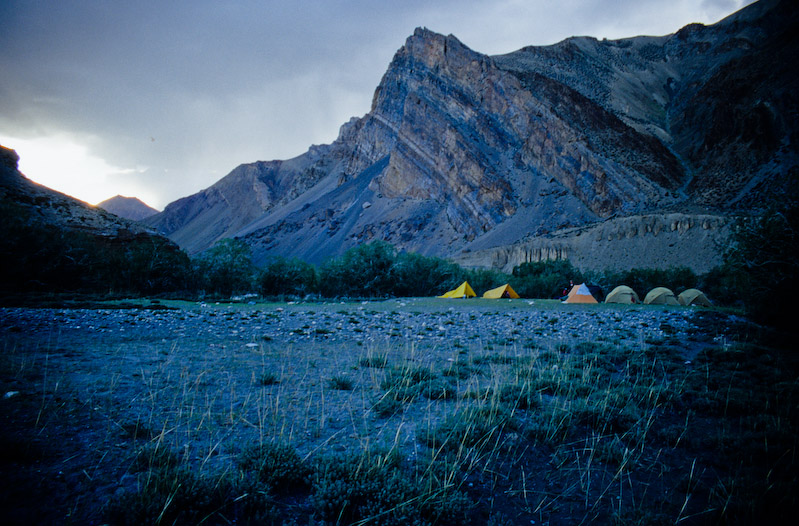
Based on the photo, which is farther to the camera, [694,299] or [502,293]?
[502,293]

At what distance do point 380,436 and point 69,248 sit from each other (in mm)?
29277

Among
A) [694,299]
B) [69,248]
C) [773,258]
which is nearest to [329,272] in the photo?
[69,248]

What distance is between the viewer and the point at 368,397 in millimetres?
5508

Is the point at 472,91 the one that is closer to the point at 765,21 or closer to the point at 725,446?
the point at 765,21

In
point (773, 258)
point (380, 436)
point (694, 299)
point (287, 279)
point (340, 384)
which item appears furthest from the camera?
point (287, 279)

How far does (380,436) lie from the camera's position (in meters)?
4.29

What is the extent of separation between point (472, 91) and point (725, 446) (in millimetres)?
131245

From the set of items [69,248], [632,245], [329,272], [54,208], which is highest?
[632,245]

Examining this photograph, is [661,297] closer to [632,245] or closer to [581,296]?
[581,296]

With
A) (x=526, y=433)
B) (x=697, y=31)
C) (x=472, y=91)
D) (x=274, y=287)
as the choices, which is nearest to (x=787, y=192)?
(x=526, y=433)

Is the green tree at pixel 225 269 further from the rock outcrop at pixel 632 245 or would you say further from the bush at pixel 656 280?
the rock outcrop at pixel 632 245

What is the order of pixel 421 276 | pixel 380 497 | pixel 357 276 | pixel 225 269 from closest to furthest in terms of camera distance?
1. pixel 380 497
2. pixel 225 269
3. pixel 357 276
4. pixel 421 276

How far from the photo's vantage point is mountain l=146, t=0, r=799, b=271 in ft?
228

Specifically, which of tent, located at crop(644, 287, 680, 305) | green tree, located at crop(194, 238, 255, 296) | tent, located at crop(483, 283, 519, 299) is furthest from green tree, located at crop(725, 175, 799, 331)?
green tree, located at crop(194, 238, 255, 296)
